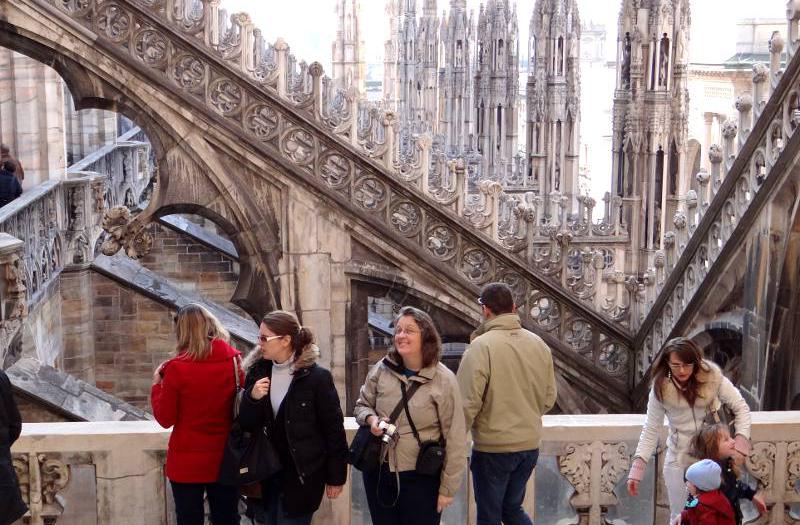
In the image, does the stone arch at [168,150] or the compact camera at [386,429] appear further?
the stone arch at [168,150]

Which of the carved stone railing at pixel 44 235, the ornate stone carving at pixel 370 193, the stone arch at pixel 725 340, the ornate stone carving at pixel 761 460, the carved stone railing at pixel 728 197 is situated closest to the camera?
the ornate stone carving at pixel 761 460

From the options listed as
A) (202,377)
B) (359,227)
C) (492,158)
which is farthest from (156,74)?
(492,158)

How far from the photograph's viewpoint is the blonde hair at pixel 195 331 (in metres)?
4.79

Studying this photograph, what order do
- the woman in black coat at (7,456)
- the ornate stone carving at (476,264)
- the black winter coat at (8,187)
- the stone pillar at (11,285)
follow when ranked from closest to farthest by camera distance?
the woman in black coat at (7,456), the stone pillar at (11,285), the ornate stone carving at (476,264), the black winter coat at (8,187)

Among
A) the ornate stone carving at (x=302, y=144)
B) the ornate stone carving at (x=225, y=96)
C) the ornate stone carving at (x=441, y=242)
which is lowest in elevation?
the ornate stone carving at (x=441, y=242)

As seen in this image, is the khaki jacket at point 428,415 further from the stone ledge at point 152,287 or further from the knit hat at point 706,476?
the stone ledge at point 152,287

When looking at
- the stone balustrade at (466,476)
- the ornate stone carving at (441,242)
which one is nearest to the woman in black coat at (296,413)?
the stone balustrade at (466,476)

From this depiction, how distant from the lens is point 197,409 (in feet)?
16.0

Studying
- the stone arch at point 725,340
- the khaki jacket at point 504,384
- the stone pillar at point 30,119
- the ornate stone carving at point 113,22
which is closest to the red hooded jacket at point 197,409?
the khaki jacket at point 504,384

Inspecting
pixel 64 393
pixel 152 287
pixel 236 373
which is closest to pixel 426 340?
pixel 236 373

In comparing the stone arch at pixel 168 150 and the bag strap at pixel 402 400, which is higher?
the stone arch at pixel 168 150

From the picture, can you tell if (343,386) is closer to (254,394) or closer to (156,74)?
(156,74)

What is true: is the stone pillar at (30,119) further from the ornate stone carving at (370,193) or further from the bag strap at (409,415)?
the bag strap at (409,415)

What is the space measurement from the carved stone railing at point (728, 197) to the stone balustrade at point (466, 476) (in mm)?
3002
